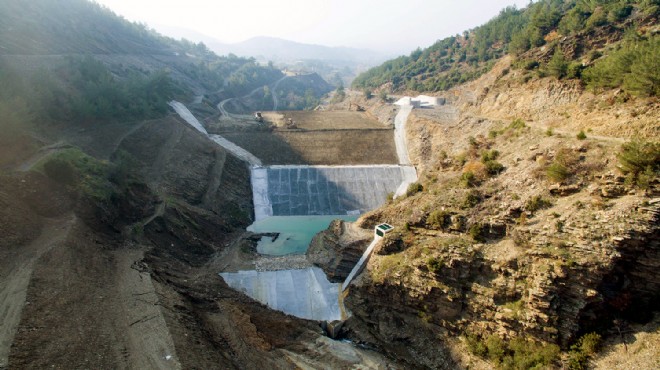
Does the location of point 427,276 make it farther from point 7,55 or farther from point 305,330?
point 7,55

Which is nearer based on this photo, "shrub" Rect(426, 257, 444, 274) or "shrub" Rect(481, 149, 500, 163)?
"shrub" Rect(426, 257, 444, 274)

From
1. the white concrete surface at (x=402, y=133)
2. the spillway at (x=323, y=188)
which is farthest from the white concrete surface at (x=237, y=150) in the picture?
the white concrete surface at (x=402, y=133)

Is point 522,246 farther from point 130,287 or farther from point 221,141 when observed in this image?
point 221,141

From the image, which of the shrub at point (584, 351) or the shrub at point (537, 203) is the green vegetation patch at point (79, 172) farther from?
the shrub at point (584, 351)

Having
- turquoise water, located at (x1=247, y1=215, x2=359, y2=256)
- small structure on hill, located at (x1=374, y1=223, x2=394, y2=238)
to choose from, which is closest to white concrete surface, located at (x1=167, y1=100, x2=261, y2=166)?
turquoise water, located at (x1=247, y1=215, x2=359, y2=256)

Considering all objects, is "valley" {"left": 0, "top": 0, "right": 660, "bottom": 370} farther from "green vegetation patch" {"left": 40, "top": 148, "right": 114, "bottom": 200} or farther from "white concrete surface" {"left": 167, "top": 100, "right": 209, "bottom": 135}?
"white concrete surface" {"left": 167, "top": 100, "right": 209, "bottom": 135}

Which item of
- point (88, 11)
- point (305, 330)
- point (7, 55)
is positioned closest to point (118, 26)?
point (88, 11)
